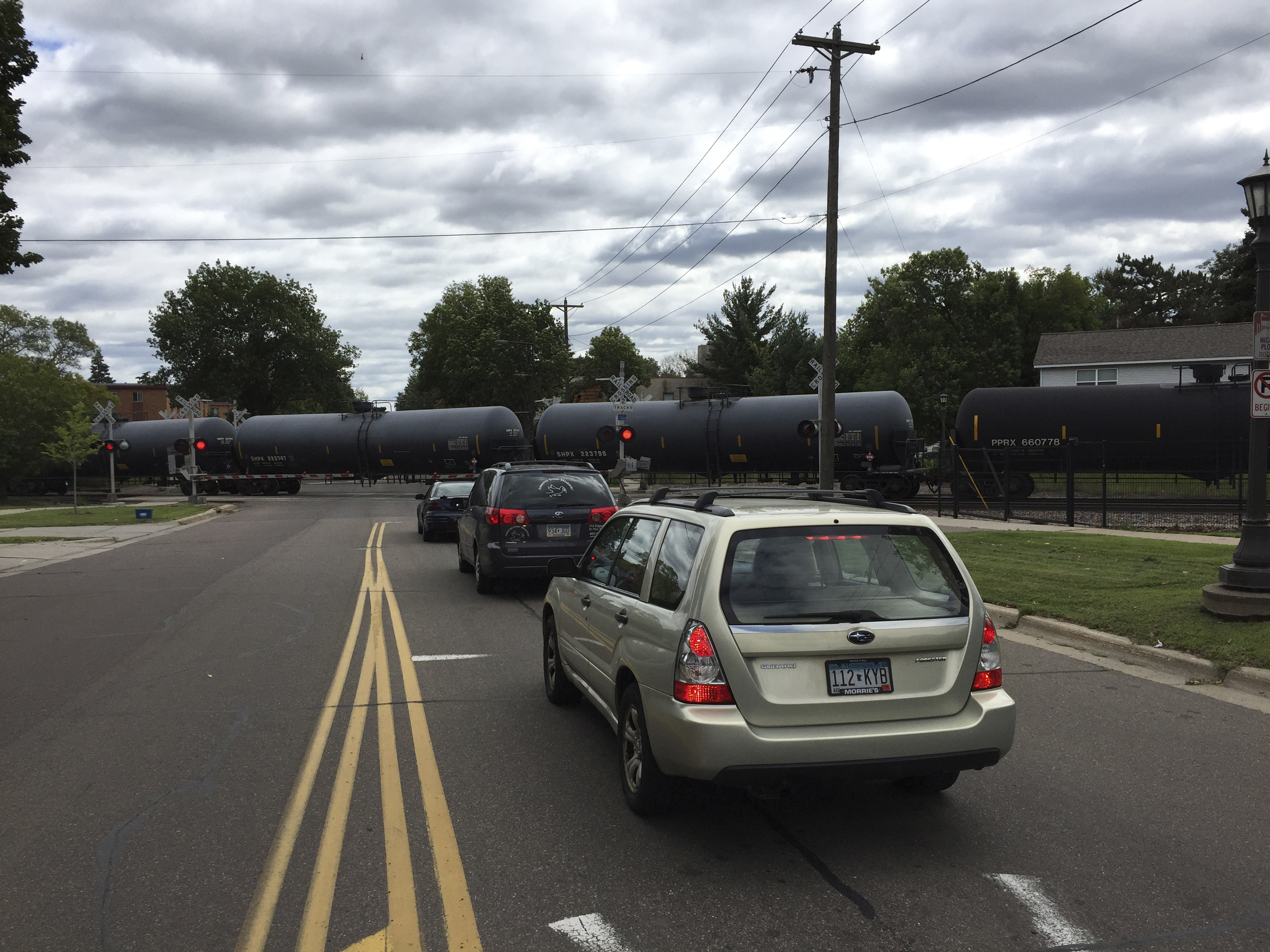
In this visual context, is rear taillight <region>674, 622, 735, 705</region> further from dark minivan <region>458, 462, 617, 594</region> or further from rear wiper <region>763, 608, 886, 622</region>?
dark minivan <region>458, 462, 617, 594</region>

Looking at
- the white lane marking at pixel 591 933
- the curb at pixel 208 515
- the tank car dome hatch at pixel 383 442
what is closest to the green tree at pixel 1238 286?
the tank car dome hatch at pixel 383 442

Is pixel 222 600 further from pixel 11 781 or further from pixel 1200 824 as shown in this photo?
pixel 1200 824

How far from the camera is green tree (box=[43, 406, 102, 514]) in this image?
3803cm

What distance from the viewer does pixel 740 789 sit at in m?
5.51

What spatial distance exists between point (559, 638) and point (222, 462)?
43.3 metres

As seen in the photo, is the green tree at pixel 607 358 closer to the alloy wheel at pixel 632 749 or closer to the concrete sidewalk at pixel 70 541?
the concrete sidewalk at pixel 70 541

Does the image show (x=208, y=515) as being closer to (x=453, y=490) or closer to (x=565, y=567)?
(x=453, y=490)

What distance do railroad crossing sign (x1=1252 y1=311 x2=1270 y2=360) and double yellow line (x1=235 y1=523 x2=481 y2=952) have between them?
763cm

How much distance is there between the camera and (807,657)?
4.59 metres

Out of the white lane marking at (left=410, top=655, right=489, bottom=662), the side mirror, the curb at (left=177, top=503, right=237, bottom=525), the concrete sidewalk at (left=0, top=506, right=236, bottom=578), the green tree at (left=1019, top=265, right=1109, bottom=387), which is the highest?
the green tree at (left=1019, top=265, right=1109, bottom=387)

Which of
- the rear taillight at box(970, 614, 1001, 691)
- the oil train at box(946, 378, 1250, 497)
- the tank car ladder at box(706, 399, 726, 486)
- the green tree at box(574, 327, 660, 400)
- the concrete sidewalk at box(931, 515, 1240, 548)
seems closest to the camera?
the rear taillight at box(970, 614, 1001, 691)

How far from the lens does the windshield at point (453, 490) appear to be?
22.1 metres

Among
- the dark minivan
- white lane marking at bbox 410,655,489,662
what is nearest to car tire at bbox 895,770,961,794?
white lane marking at bbox 410,655,489,662

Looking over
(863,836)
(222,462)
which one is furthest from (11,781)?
(222,462)
